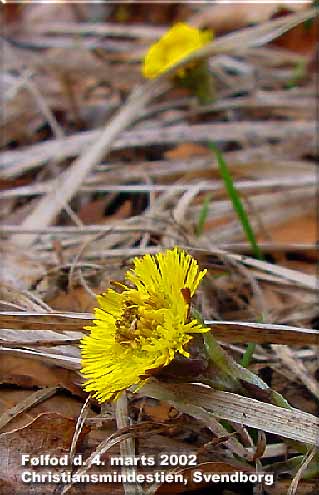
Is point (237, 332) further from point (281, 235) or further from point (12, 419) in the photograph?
point (281, 235)

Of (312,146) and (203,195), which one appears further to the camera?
(312,146)

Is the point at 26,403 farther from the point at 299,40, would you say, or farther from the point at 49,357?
the point at 299,40

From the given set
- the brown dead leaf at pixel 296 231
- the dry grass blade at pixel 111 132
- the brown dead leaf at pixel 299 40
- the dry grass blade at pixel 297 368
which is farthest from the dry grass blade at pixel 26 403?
the brown dead leaf at pixel 299 40

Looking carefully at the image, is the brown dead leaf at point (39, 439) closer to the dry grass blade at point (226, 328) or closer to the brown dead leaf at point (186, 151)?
the dry grass blade at point (226, 328)

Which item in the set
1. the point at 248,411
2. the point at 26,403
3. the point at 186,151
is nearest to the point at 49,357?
the point at 26,403

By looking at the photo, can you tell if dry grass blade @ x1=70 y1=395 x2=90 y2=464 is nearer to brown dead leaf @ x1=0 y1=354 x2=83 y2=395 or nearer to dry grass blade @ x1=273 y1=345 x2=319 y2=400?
brown dead leaf @ x1=0 y1=354 x2=83 y2=395

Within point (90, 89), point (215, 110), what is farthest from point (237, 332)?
point (90, 89)
